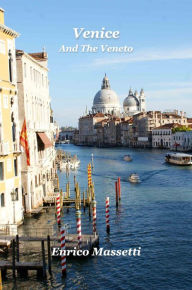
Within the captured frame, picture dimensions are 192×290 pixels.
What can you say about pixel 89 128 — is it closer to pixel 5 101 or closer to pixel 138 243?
pixel 138 243

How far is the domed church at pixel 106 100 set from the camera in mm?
154500

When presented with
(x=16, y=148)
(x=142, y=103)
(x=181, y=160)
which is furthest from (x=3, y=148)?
(x=142, y=103)

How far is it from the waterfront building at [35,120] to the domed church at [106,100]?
130 metres

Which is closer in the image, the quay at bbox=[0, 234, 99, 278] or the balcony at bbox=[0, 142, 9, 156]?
the quay at bbox=[0, 234, 99, 278]

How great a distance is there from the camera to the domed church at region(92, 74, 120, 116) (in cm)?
15450

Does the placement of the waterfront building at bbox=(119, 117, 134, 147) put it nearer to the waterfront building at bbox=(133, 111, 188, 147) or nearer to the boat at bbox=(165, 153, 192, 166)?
the waterfront building at bbox=(133, 111, 188, 147)

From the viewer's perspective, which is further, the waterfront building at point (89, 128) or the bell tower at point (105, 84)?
the bell tower at point (105, 84)

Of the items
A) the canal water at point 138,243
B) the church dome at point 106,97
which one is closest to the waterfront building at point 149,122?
the church dome at point 106,97

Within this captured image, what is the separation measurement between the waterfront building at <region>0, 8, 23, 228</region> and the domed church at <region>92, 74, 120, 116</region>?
137490mm

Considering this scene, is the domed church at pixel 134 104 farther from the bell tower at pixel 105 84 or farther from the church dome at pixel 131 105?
the bell tower at pixel 105 84

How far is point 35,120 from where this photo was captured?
21016 millimetres

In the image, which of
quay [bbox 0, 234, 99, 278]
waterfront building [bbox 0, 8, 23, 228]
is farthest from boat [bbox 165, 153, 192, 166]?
quay [bbox 0, 234, 99, 278]

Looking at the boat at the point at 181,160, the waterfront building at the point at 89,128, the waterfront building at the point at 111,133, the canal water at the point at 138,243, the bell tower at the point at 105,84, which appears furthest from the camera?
the bell tower at the point at 105,84

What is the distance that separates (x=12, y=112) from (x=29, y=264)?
5915 mm
